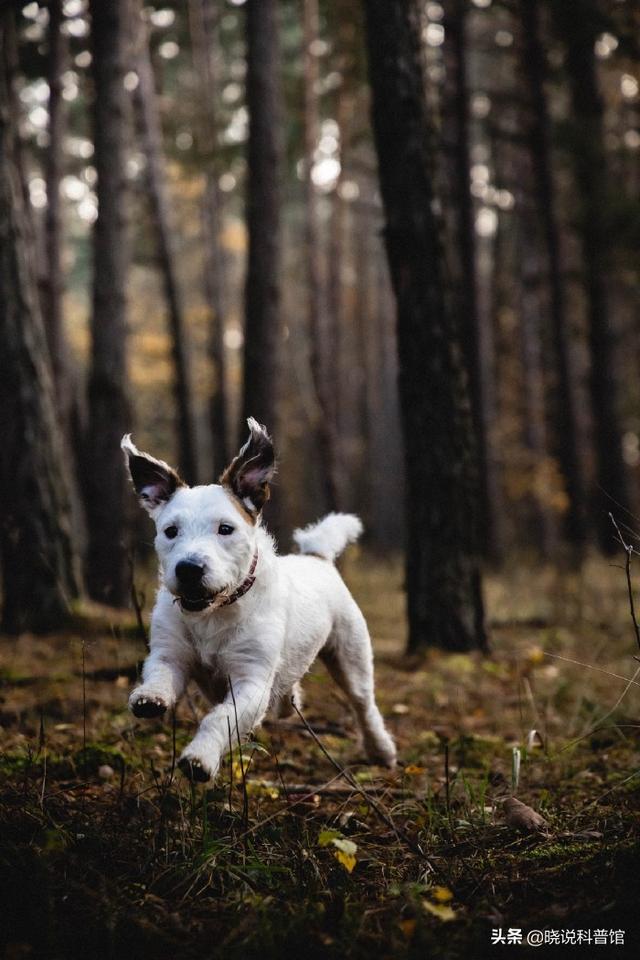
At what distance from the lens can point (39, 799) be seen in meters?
3.38

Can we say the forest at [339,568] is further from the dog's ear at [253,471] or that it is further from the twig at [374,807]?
the dog's ear at [253,471]

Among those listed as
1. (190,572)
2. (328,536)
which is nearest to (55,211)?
(328,536)

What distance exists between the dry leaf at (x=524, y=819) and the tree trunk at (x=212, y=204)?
13771 mm

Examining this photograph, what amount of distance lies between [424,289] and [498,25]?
1701cm

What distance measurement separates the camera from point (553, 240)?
14836 mm

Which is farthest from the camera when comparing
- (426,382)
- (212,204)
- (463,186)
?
(212,204)

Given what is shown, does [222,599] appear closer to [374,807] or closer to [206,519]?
[206,519]

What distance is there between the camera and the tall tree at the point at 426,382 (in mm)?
7496

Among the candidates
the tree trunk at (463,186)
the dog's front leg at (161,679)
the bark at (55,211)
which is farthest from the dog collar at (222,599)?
the tree trunk at (463,186)

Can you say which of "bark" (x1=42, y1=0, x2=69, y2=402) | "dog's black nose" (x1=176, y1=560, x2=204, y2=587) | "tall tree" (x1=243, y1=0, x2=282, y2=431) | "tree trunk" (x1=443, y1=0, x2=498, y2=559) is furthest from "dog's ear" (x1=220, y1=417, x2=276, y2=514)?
"tree trunk" (x1=443, y1=0, x2=498, y2=559)

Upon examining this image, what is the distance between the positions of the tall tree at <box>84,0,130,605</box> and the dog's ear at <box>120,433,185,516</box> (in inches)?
241

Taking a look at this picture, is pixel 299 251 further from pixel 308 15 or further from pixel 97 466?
pixel 97 466

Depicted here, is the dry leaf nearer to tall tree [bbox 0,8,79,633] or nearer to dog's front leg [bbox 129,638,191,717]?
dog's front leg [bbox 129,638,191,717]

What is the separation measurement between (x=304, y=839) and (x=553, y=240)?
526 inches
